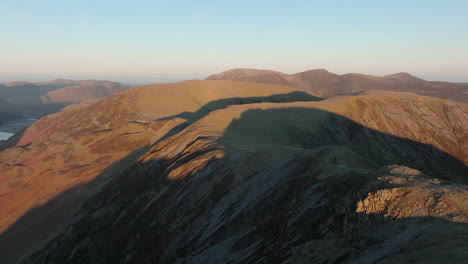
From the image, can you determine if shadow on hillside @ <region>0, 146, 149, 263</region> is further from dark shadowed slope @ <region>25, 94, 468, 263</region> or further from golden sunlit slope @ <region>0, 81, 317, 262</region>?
dark shadowed slope @ <region>25, 94, 468, 263</region>

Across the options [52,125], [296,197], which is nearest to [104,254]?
[296,197]

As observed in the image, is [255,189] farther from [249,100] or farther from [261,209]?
[249,100]

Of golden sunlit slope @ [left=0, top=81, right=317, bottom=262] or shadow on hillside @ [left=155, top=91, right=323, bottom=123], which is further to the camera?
shadow on hillside @ [left=155, top=91, right=323, bottom=123]

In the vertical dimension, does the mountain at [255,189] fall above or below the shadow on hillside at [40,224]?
above

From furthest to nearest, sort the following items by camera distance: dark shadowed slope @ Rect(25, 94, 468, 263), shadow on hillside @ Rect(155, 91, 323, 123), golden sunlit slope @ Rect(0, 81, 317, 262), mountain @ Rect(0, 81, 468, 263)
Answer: shadow on hillside @ Rect(155, 91, 323, 123) → golden sunlit slope @ Rect(0, 81, 317, 262) → mountain @ Rect(0, 81, 468, 263) → dark shadowed slope @ Rect(25, 94, 468, 263)

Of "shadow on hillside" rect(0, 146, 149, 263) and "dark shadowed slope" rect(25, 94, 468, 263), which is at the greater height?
"dark shadowed slope" rect(25, 94, 468, 263)

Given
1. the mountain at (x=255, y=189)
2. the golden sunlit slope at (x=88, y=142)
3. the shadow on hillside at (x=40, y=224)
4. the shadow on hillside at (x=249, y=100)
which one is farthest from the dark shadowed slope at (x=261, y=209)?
the shadow on hillside at (x=249, y=100)

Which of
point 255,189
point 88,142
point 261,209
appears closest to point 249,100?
point 88,142

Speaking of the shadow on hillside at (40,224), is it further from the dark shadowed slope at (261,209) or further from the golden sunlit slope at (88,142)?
the dark shadowed slope at (261,209)

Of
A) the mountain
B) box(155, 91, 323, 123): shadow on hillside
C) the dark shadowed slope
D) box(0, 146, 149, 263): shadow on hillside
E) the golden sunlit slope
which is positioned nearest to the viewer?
the dark shadowed slope

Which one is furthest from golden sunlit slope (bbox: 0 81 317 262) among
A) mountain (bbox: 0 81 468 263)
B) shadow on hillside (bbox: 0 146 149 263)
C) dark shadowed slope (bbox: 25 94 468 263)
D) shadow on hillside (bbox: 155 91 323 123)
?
dark shadowed slope (bbox: 25 94 468 263)
